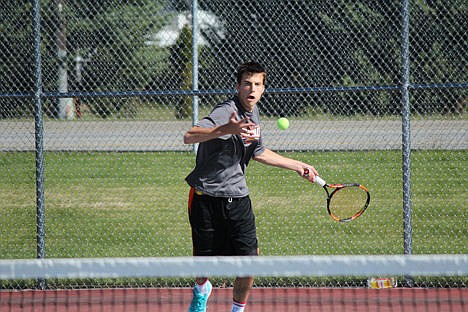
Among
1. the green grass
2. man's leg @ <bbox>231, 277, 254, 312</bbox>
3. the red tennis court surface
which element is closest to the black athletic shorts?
man's leg @ <bbox>231, 277, 254, 312</bbox>

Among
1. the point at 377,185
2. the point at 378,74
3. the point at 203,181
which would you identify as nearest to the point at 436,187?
the point at 377,185

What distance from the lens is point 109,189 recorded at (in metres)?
9.92

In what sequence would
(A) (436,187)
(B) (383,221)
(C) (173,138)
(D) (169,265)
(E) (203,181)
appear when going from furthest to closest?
(C) (173,138) < (A) (436,187) < (B) (383,221) < (E) (203,181) < (D) (169,265)

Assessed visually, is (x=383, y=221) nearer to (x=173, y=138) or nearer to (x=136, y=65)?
(x=136, y=65)

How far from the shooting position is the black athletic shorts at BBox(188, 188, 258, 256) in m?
4.25

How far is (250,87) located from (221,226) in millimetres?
874

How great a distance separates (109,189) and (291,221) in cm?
323

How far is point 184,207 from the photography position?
8.66 metres

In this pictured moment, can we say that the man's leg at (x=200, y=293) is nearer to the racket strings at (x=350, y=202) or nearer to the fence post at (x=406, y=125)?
the racket strings at (x=350, y=202)

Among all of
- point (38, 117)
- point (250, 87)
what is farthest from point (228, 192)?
point (38, 117)

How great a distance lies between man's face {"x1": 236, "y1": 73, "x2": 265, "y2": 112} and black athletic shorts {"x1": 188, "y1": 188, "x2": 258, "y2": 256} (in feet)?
1.99

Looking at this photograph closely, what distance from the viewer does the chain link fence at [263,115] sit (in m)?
6.91

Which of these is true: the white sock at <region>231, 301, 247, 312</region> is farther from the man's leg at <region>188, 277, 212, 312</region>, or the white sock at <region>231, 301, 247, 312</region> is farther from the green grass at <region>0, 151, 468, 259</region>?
the green grass at <region>0, 151, 468, 259</region>

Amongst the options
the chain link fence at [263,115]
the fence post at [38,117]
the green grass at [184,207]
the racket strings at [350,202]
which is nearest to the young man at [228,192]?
the racket strings at [350,202]
